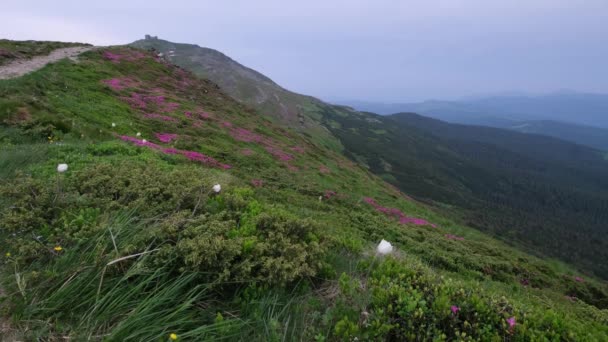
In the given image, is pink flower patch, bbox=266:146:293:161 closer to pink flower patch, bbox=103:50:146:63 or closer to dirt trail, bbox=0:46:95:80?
dirt trail, bbox=0:46:95:80

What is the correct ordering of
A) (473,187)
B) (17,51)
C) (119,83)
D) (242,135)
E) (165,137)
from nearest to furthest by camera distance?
(165,137)
(17,51)
(119,83)
(242,135)
(473,187)

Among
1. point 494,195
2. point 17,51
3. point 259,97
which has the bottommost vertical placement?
point 494,195

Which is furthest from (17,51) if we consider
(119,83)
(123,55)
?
(123,55)

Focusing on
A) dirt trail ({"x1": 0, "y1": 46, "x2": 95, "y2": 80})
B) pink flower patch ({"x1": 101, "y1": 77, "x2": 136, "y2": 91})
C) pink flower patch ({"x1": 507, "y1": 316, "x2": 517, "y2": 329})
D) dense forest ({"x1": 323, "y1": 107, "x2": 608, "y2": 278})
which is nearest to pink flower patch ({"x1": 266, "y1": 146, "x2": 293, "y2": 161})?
pink flower patch ({"x1": 101, "y1": 77, "x2": 136, "y2": 91})

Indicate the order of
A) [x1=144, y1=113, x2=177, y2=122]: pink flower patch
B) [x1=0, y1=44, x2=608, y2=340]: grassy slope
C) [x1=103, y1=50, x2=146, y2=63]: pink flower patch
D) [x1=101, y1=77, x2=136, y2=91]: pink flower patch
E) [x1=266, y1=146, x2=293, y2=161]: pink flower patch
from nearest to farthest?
[x1=0, y1=44, x2=608, y2=340]: grassy slope, [x1=144, y1=113, x2=177, y2=122]: pink flower patch, [x1=101, y1=77, x2=136, y2=91]: pink flower patch, [x1=266, y1=146, x2=293, y2=161]: pink flower patch, [x1=103, y1=50, x2=146, y2=63]: pink flower patch

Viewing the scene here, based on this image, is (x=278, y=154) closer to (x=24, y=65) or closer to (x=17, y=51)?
(x=24, y=65)

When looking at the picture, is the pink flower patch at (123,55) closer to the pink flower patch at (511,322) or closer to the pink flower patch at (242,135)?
the pink flower patch at (242,135)

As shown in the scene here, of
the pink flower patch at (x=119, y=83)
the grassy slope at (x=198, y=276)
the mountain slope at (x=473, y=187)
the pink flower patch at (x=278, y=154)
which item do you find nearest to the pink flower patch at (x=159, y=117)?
the pink flower patch at (x=119, y=83)

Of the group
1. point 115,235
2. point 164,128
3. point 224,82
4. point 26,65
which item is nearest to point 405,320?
point 115,235

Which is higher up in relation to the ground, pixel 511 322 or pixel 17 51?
pixel 17 51

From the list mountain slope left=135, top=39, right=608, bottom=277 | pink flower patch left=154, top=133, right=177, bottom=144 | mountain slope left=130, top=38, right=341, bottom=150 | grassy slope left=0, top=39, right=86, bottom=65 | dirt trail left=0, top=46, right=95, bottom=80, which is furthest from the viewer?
mountain slope left=135, top=39, right=608, bottom=277

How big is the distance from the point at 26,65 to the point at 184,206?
3369 cm

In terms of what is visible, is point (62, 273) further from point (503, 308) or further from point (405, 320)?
point (503, 308)

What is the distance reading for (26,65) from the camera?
93.4 feet
